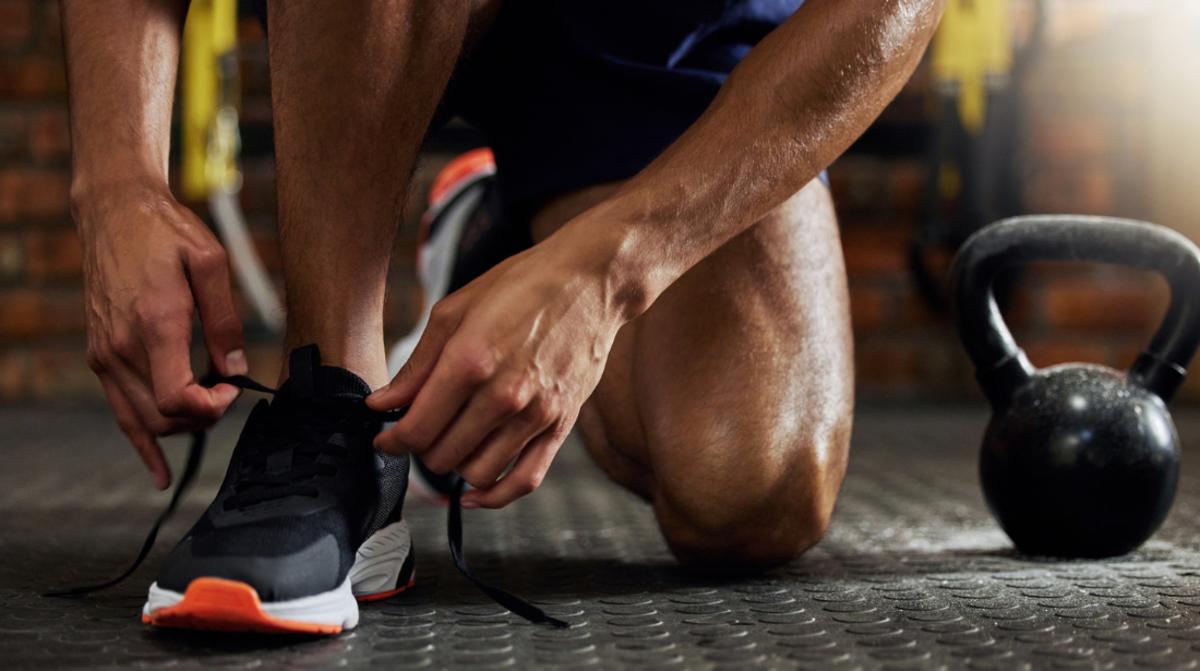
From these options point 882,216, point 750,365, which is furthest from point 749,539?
point 882,216

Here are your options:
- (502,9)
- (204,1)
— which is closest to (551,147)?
(502,9)

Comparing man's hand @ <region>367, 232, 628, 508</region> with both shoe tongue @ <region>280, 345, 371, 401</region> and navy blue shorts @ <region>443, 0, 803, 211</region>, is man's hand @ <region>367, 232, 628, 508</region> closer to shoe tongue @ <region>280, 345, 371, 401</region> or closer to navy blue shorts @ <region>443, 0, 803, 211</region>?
shoe tongue @ <region>280, 345, 371, 401</region>

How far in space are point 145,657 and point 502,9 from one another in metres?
0.62

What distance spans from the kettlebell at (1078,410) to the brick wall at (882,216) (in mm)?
1660

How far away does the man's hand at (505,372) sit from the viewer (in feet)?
2.02

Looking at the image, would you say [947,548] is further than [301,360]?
Yes

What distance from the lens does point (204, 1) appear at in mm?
2082

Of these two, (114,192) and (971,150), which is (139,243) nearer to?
(114,192)

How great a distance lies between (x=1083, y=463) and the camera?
0.92 m

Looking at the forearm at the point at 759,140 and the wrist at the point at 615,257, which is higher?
the forearm at the point at 759,140

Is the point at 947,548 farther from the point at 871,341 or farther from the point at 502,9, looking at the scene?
the point at 871,341

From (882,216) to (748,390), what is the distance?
70.8 inches

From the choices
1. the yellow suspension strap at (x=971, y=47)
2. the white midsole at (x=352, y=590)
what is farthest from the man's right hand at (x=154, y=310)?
the yellow suspension strap at (x=971, y=47)

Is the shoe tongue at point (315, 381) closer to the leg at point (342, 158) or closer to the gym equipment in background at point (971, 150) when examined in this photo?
the leg at point (342, 158)
